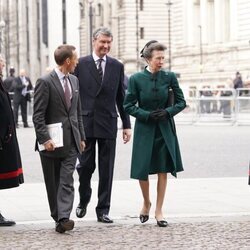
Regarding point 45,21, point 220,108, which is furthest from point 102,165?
point 45,21

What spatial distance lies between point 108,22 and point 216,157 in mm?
Answer: 85042

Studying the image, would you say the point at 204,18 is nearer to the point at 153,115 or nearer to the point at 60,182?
the point at 153,115

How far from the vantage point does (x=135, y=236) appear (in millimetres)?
9055

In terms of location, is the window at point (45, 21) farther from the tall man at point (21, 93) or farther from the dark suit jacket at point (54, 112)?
the dark suit jacket at point (54, 112)

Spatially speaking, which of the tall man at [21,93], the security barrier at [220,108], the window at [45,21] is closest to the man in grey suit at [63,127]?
the tall man at [21,93]

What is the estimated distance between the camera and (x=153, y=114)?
9719mm

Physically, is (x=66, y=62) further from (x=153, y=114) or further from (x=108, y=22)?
(x=108, y=22)

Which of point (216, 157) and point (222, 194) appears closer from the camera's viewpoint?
point (222, 194)

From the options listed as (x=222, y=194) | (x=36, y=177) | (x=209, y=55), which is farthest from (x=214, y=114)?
(x=209, y=55)

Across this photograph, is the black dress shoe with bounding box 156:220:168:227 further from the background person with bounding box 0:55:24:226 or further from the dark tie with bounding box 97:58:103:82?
the dark tie with bounding box 97:58:103:82

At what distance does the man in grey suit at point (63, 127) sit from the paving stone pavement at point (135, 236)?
0.98 feet

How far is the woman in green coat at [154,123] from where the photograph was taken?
982 centimetres

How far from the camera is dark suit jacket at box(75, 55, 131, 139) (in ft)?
33.1

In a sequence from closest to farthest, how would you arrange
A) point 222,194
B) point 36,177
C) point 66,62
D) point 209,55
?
point 66,62, point 222,194, point 36,177, point 209,55
